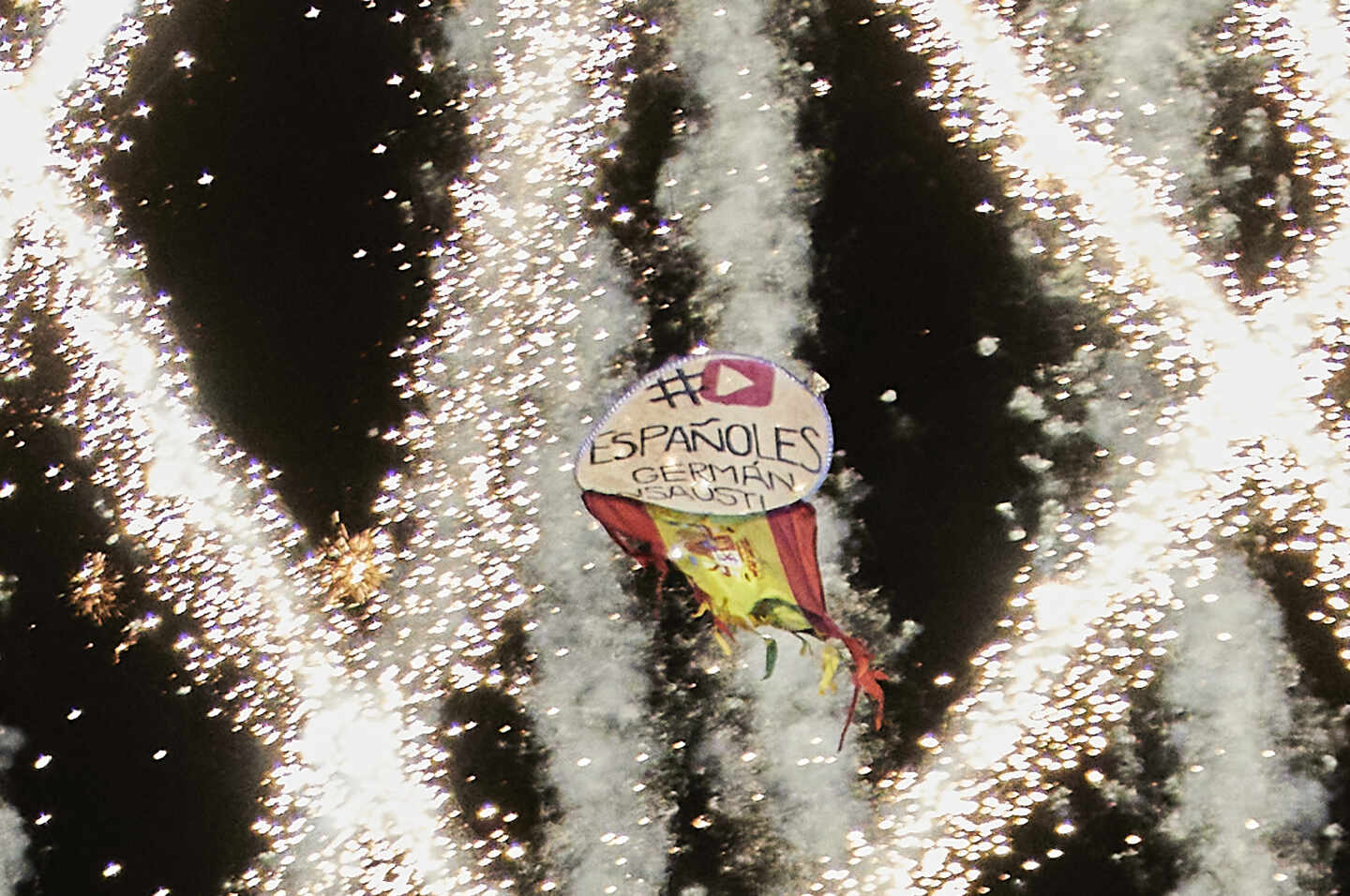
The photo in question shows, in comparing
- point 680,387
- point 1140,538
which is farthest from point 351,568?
point 1140,538

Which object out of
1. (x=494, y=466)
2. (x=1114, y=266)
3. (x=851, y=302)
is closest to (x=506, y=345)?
(x=494, y=466)

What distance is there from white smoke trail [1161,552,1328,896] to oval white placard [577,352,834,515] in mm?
190

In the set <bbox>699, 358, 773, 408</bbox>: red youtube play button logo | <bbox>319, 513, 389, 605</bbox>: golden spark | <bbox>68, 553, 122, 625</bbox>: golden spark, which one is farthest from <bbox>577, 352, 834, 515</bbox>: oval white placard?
<bbox>68, 553, 122, 625</bbox>: golden spark

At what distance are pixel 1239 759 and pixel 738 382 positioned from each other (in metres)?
0.28

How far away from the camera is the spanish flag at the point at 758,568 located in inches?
16.8

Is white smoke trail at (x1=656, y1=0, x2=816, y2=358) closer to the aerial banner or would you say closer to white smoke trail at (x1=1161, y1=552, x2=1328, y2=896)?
the aerial banner

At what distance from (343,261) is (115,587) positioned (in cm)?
19

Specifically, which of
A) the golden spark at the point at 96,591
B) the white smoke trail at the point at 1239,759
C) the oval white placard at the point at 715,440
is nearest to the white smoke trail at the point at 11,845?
the golden spark at the point at 96,591

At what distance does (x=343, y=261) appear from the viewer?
1.51ft

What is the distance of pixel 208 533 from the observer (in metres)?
0.46

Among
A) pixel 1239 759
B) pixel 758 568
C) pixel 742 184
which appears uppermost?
pixel 742 184

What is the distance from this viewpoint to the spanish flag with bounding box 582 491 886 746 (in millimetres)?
426

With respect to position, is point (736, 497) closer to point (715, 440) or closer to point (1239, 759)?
point (715, 440)

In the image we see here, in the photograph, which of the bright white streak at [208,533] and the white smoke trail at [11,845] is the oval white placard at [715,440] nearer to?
the bright white streak at [208,533]
